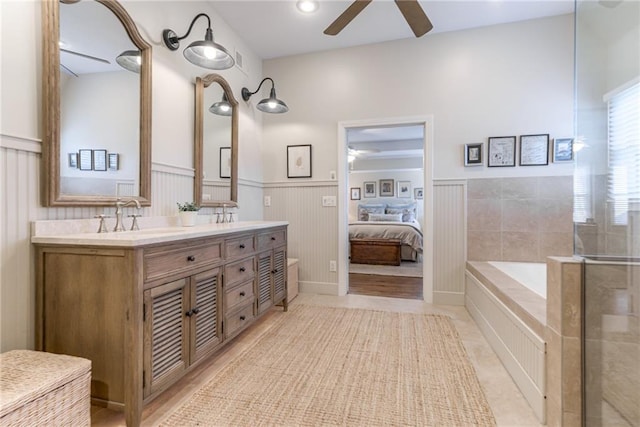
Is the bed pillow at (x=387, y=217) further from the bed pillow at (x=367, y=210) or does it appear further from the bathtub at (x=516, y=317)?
the bathtub at (x=516, y=317)

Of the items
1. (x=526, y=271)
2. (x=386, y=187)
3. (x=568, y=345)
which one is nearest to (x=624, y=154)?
(x=568, y=345)

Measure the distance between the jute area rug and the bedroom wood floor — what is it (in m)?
1.03

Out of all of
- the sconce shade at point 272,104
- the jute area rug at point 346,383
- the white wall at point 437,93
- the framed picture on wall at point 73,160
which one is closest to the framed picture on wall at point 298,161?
the white wall at point 437,93

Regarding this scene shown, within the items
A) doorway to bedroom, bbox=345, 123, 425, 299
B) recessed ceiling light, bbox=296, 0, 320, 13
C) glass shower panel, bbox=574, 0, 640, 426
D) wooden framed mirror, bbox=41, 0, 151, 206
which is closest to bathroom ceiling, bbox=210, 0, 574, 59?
recessed ceiling light, bbox=296, 0, 320, 13

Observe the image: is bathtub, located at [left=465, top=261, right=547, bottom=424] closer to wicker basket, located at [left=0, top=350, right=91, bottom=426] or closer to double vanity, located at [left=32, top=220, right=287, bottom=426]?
double vanity, located at [left=32, top=220, right=287, bottom=426]

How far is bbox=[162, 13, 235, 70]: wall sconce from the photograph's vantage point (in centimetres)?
206

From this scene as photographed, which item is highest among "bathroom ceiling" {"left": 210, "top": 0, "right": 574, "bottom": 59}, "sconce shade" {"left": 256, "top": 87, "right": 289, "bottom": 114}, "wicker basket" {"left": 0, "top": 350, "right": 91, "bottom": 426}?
"bathroom ceiling" {"left": 210, "top": 0, "right": 574, "bottom": 59}

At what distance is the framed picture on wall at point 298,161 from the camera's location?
362 cm

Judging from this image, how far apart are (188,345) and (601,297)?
6.53ft

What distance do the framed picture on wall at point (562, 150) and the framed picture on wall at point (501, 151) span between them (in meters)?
0.35

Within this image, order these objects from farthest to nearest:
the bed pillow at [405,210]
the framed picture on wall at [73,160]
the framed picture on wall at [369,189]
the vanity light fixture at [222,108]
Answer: the framed picture on wall at [369,189], the bed pillow at [405,210], the vanity light fixture at [222,108], the framed picture on wall at [73,160]

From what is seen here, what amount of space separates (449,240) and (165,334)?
276cm

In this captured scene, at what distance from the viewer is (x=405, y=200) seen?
26.2 feet

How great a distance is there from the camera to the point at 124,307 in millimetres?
1305
